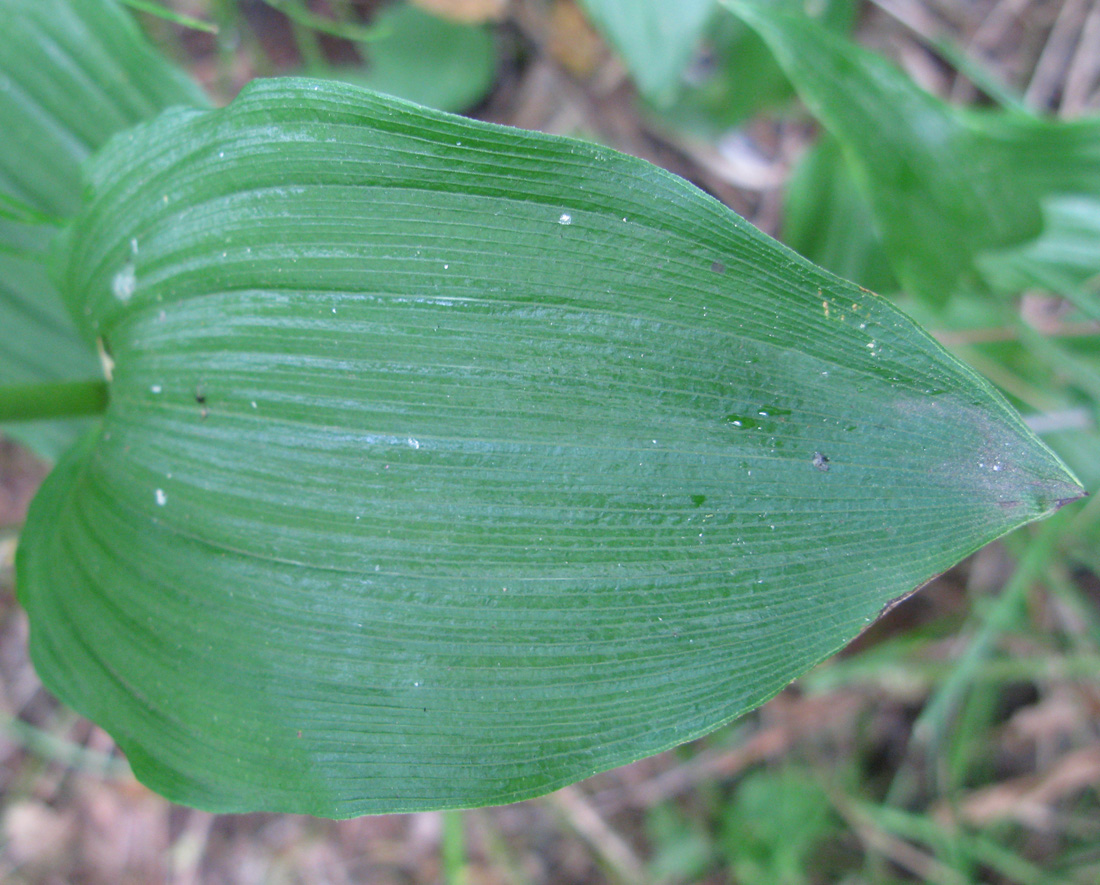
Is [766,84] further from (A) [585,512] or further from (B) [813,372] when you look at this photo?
(A) [585,512]

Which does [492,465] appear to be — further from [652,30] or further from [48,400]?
[652,30]

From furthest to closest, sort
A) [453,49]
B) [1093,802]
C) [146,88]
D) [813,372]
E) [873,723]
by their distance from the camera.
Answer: [453,49]
[873,723]
[1093,802]
[146,88]
[813,372]

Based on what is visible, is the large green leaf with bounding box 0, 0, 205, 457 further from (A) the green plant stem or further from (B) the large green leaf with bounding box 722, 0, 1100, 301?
(B) the large green leaf with bounding box 722, 0, 1100, 301

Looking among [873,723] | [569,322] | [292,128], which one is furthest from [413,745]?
[873,723]

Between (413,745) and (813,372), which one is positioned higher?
(813,372)

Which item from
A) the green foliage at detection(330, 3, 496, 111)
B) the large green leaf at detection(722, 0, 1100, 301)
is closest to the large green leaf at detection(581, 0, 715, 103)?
the large green leaf at detection(722, 0, 1100, 301)

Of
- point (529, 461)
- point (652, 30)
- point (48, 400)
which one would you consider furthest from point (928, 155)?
point (48, 400)
